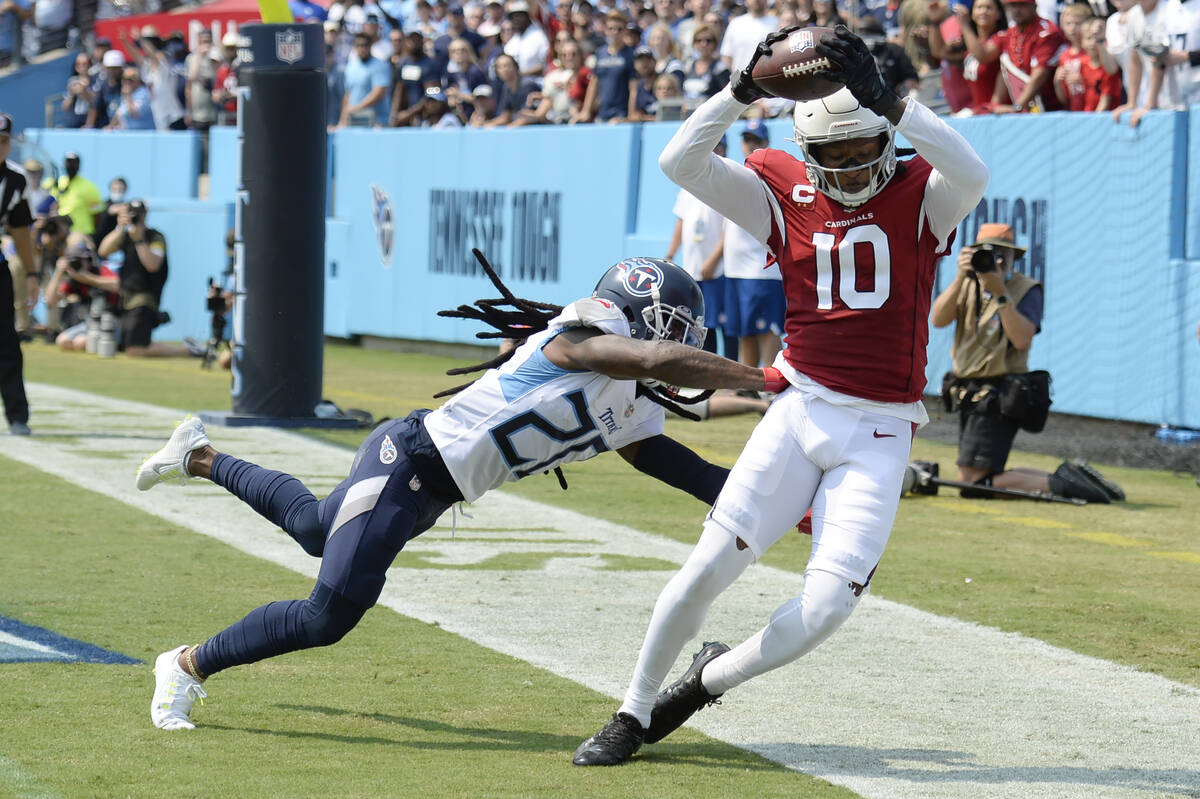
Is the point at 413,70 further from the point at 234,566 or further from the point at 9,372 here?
the point at 234,566

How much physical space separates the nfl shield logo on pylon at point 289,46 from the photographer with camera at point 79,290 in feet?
22.6

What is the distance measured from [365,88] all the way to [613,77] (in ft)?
16.1

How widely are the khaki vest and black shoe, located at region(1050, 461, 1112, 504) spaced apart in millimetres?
593

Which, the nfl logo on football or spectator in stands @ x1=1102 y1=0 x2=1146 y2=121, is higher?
spectator in stands @ x1=1102 y1=0 x2=1146 y2=121

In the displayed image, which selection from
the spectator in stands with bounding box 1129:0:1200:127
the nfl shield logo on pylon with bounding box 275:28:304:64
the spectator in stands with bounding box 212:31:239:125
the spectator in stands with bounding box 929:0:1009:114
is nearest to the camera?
the spectator in stands with bounding box 1129:0:1200:127

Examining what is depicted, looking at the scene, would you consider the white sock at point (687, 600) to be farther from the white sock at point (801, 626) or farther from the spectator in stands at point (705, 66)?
the spectator in stands at point (705, 66)

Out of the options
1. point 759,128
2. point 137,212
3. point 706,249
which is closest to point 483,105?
point 137,212

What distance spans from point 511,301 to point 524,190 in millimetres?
13156

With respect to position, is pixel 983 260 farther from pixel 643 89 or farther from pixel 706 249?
pixel 643 89

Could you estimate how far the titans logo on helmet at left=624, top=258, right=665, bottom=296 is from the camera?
4.51m

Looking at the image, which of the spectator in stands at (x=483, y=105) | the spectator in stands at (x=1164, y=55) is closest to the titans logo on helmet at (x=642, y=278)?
the spectator in stands at (x=1164, y=55)

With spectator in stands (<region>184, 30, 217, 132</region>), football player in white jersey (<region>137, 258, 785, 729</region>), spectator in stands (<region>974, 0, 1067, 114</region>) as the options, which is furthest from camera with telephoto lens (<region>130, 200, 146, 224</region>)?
football player in white jersey (<region>137, 258, 785, 729</region>)

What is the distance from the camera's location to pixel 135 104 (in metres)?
25.2

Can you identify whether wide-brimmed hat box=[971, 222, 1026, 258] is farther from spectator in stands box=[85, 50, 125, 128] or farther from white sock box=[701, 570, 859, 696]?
spectator in stands box=[85, 50, 125, 128]
